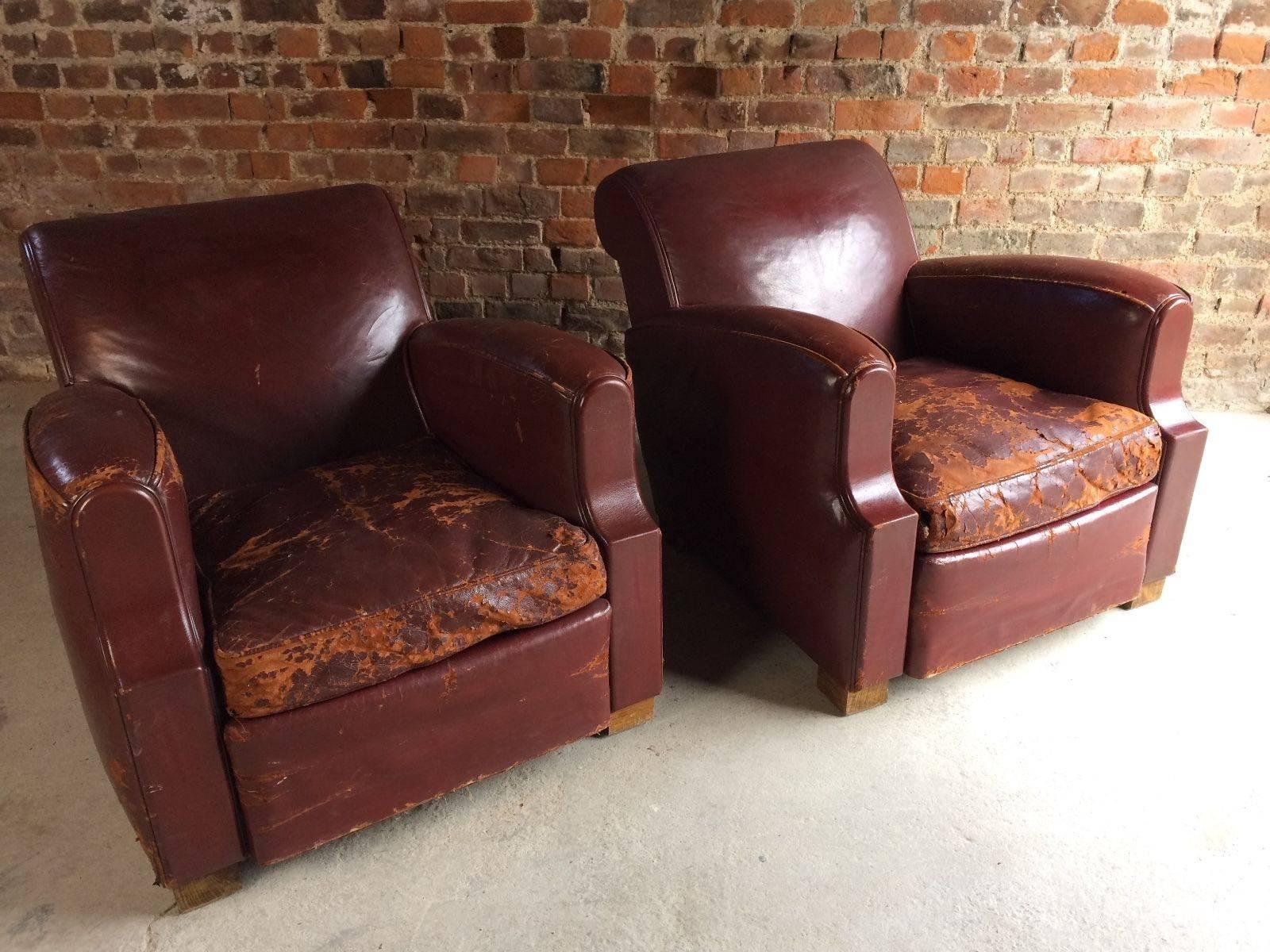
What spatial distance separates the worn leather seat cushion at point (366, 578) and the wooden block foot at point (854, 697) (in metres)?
0.54

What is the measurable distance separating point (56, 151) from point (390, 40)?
1.10m

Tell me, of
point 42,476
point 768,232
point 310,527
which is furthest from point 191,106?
point 42,476

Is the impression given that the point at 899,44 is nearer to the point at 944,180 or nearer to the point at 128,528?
the point at 944,180

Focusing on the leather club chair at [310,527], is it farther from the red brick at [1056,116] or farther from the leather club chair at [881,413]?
the red brick at [1056,116]

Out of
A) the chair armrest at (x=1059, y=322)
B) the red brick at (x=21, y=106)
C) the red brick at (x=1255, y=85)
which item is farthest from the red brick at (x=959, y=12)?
the red brick at (x=21, y=106)

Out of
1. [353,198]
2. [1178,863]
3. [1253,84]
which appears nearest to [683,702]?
[1178,863]

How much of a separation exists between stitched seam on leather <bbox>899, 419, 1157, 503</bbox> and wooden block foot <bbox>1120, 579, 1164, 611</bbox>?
1.35 ft

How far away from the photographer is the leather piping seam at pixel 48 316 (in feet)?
5.65

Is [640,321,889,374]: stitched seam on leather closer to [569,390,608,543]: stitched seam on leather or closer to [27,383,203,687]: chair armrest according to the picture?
[569,390,608,543]: stitched seam on leather

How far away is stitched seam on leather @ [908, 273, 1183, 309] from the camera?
77.0 inches

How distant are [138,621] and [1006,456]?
139cm

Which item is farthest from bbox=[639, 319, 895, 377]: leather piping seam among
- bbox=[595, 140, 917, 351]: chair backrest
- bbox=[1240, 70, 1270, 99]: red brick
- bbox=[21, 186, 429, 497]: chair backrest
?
bbox=[1240, 70, 1270, 99]: red brick

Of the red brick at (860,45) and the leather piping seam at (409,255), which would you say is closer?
the leather piping seam at (409,255)

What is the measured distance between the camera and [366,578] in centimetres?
146
